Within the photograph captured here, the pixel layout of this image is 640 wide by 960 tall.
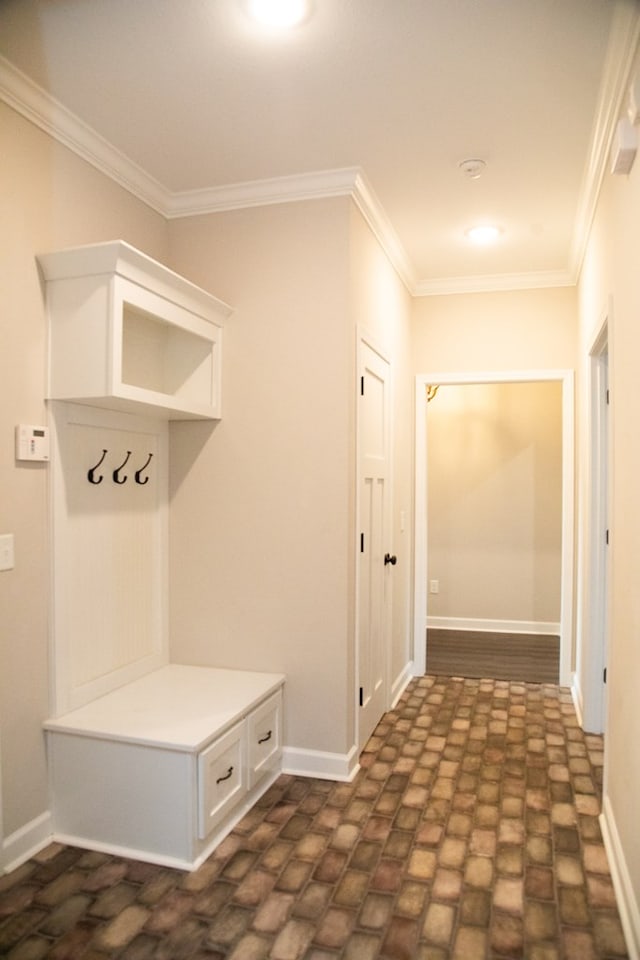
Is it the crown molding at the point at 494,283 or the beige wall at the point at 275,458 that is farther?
the crown molding at the point at 494,283

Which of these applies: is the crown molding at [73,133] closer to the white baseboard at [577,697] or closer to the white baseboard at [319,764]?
the white baseboard at [319,764]

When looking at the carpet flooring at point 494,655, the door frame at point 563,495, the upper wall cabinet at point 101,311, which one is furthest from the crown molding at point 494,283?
the carpet flooring at point 494,655

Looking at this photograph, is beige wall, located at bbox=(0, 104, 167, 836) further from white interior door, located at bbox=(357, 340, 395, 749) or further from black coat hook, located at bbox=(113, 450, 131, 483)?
white interior door, located at bbox=(357, 340, 395, 749)

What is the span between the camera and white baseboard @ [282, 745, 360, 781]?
2.94 metres

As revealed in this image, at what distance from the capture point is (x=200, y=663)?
313 centimetres

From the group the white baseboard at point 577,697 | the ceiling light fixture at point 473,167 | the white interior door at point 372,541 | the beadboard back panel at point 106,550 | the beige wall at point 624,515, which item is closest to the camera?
the beige wall at point 624,515

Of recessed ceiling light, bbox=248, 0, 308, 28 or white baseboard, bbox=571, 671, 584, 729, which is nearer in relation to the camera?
recessed ceiling light, bbox=248, 0, 308, 28

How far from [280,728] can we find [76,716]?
912 mm

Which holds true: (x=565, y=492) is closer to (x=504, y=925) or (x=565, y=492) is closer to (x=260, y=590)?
(x=260, y=590)

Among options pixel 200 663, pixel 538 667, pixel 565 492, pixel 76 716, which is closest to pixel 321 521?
pixel 200 663

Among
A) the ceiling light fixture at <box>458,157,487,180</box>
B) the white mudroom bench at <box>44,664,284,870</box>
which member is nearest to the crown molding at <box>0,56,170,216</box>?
the ceiling light fixture at <box>458,157,487,180</box>

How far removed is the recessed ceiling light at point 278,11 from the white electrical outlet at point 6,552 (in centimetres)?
174

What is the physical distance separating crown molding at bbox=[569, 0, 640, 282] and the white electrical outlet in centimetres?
239

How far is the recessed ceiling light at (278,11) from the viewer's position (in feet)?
5.98
